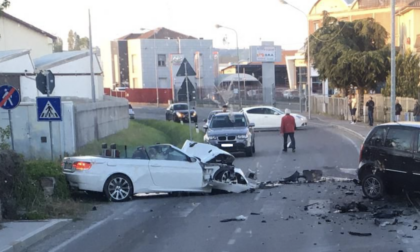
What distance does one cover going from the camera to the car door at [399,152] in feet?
39.4

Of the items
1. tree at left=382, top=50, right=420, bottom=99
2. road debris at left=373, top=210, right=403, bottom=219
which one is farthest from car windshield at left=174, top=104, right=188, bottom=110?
road debris at left=373, top=210, right=403, bottom=219

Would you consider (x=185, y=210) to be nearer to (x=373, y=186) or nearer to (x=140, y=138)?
(x=373, y=186)

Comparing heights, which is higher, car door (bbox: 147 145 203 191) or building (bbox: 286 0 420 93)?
building (bbox: 286 0 420 93)

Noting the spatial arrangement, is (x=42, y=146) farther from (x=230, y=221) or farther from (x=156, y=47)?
(x=156, y=47)

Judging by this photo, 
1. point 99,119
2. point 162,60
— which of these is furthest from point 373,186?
point 162,60

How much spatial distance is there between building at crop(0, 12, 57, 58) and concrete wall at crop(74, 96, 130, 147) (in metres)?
21.6

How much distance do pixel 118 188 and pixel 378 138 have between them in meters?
5.71

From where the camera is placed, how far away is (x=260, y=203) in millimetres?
12836

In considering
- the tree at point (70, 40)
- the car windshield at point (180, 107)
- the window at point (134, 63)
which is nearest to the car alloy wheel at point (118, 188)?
the car windshield at point (180, 107)

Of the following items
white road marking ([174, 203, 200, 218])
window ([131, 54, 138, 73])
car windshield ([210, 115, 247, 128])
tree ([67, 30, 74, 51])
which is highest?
tree ([67, 30, 74, 51])

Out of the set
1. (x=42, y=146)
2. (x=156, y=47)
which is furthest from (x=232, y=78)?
(x=42, y=146)

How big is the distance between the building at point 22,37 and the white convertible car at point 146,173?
3970 centimetres

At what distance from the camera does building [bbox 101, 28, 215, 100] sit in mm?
85062

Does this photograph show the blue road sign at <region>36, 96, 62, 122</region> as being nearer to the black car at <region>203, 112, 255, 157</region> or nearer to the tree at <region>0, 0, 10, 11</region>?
the tree at <region>0, 0, 10, 11</region>
